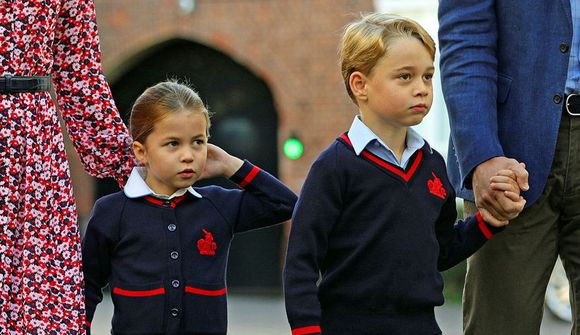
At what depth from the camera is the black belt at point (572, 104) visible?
12.8ft

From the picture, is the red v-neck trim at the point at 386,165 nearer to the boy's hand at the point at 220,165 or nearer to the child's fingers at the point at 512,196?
the child's fingers at the point at 512,196

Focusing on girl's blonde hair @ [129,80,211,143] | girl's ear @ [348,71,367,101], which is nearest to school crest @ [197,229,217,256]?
girl's blonde hair @ [129,80,211,143]

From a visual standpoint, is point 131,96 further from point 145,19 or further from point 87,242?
point 87,242

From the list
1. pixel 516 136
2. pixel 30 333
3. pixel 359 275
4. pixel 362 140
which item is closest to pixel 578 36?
pixel 516 136

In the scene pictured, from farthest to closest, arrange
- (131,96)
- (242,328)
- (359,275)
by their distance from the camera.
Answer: (131,96)
(242,328)
(359,275)

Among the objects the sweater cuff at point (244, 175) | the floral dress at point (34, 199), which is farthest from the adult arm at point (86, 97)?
the sweater cuff at point (244, 175)

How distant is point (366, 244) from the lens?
3.70 metres

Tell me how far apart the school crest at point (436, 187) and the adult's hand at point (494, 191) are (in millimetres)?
108

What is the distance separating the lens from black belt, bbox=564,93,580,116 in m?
3.90

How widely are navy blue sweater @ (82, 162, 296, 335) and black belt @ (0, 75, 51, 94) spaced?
0.44 metres

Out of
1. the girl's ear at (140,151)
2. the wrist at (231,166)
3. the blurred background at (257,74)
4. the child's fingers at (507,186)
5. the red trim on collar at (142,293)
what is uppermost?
the blurred background at (257,74)

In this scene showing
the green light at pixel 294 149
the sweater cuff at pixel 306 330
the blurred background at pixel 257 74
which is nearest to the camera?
the sweater cuff at pixel 306 330

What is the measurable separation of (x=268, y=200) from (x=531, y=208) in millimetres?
880

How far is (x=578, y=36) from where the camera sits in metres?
3.92
